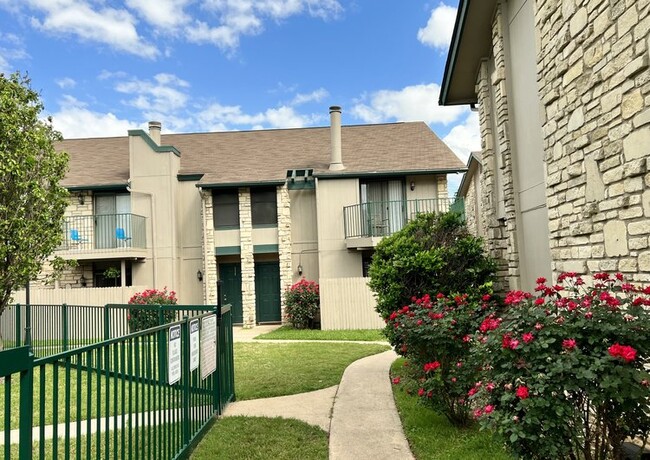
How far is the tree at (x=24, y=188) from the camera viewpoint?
9.20 m

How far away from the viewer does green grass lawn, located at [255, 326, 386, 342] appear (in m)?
13.5

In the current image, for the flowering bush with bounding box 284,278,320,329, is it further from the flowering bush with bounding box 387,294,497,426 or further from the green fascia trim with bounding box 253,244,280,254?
the flowering bush with bounding box 387,294,497,426

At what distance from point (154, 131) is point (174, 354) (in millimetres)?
16696

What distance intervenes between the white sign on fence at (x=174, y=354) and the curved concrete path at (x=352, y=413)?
5.94ft

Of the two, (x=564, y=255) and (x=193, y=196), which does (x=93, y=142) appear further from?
(x=564, y=255)

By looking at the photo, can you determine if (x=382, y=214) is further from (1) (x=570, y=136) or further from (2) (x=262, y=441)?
(2) (x=262, y=441)

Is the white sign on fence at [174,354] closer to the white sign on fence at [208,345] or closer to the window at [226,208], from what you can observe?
the white sign on fence at [208,345]

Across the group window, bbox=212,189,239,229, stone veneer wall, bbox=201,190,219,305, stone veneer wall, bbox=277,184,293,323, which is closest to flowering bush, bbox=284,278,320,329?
stone veneer wall, bbox=277,184,293,323

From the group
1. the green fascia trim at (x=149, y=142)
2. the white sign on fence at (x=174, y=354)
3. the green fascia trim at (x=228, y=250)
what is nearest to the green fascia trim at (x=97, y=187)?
the green fascia trim at (x=149, y=142)

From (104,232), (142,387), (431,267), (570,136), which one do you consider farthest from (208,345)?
(104,232)

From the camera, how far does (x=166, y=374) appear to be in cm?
454

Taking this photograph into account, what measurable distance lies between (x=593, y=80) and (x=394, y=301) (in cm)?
455

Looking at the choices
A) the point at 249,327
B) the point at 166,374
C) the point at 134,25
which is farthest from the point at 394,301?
the point at 134,25

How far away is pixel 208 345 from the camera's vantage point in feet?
19.4
